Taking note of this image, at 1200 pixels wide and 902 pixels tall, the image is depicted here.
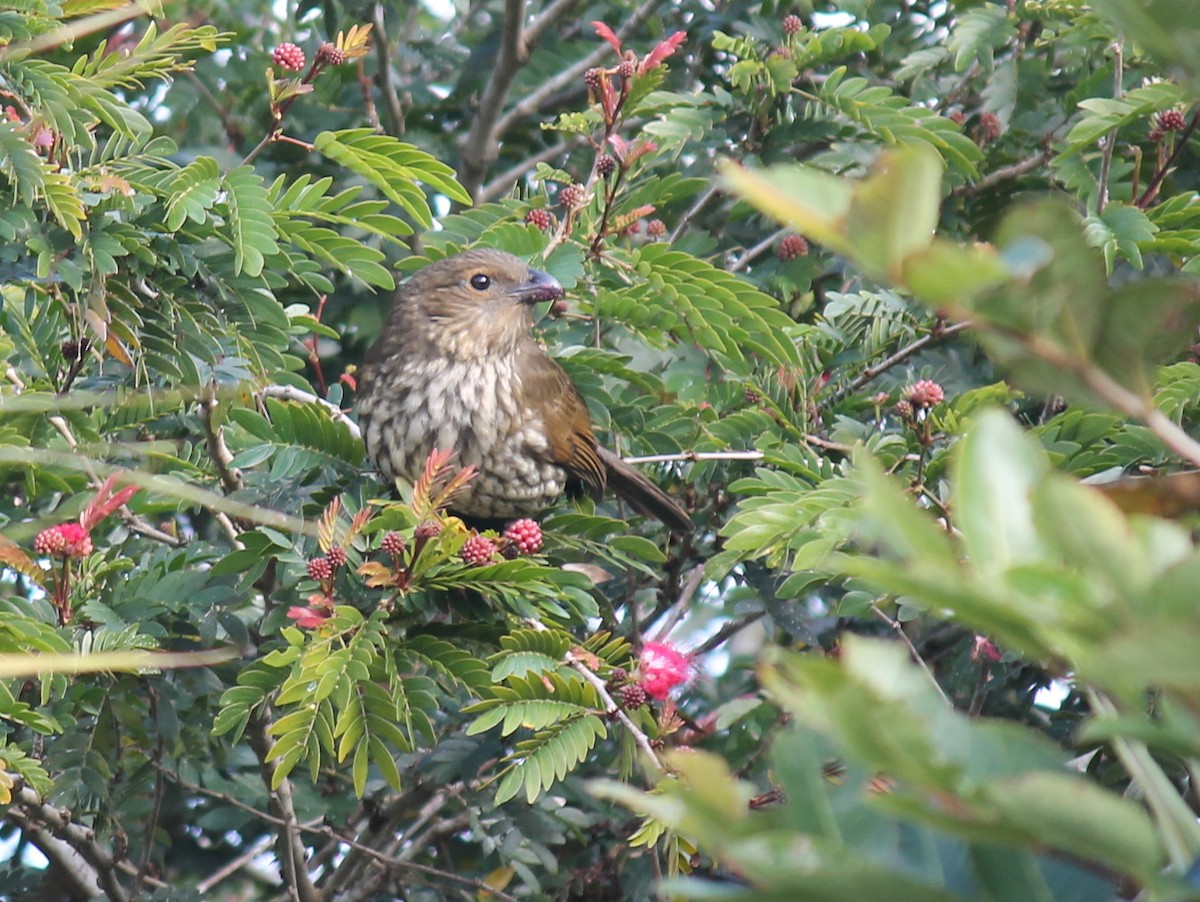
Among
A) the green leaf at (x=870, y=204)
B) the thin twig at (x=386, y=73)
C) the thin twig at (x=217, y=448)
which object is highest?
the green leaf at (x=870, y=204)

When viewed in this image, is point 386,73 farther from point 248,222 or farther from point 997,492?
point 997,492

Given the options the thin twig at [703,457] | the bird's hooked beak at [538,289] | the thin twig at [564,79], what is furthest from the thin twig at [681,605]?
the thin twig at [564,79]

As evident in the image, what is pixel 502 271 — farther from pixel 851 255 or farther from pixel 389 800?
pixel 851 255

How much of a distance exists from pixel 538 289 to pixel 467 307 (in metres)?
0.67

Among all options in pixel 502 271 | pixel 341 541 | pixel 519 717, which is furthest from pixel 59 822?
pixel 502 271

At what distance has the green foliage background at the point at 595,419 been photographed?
2.78m

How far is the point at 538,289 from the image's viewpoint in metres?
4.15

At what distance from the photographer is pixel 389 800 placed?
422cm

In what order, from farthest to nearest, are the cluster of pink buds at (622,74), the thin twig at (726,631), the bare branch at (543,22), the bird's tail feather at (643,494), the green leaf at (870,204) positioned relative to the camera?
the bare branch at (543,22) < the thin twig at (726,631) < the bird's tail feather at (643,494) < the cluster of pink buds at (622,74) < the green leaf at (870,204)

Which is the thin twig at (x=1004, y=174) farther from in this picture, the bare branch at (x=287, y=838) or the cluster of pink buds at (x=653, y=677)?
the bare branch at (x=287, y=838)

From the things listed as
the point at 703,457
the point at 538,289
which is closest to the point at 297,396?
the point at 538,289

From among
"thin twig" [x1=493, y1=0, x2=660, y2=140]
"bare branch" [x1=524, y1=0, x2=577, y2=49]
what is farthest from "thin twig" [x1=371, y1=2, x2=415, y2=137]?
"bare branch" [x1=524, y1=0, x2=577, y2=49]

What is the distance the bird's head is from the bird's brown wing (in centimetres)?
20

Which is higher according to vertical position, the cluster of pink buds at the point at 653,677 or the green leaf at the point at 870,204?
the green leaf at the point at 870,204
